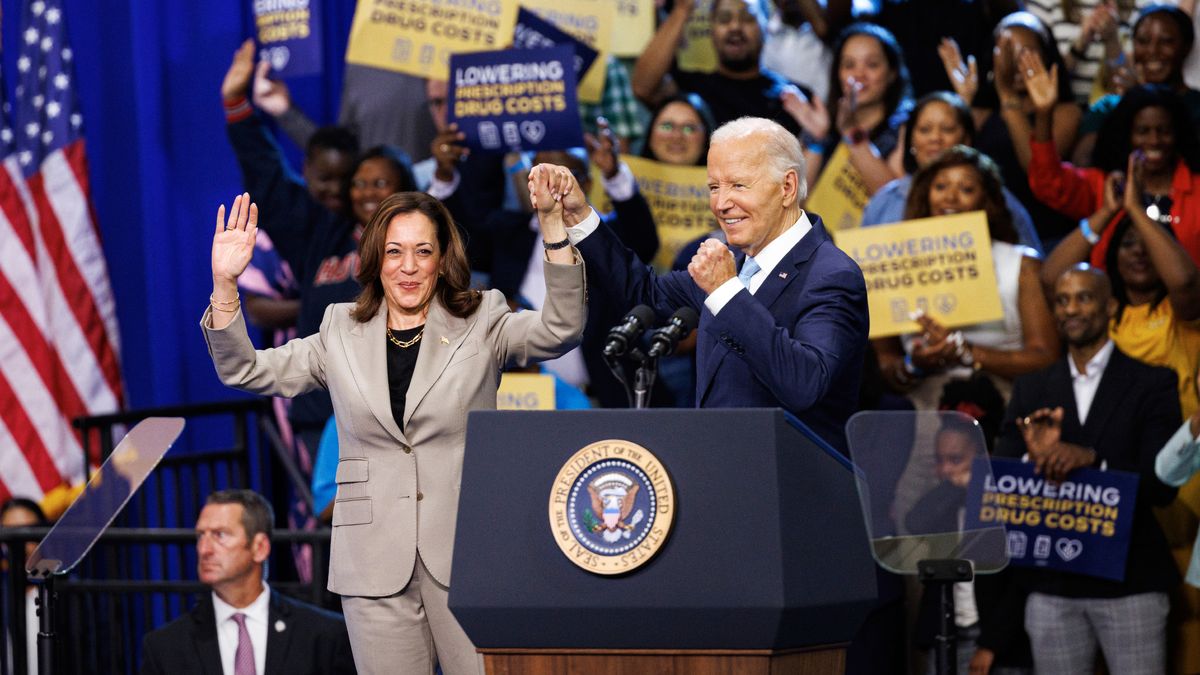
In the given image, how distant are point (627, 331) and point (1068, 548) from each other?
8.16 feet

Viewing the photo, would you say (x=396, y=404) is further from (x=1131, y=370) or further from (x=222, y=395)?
(x=222, y=395)

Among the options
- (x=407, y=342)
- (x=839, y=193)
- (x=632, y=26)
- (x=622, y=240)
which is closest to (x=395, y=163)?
(x=622, y=240)

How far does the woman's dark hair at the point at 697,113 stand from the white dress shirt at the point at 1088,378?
174 centimetres

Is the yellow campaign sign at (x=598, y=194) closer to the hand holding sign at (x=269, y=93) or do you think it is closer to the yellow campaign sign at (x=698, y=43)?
the yellow campaign sign at (x=698, y=43)

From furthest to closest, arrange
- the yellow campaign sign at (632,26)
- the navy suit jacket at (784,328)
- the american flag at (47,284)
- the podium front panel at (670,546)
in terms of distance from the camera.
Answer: the american flag at (47,284), the yellow campaign sign at (632,26), the navy suit jacket at (784,328), the podium front panel at (670,546)

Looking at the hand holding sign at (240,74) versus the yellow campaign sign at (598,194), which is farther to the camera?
the hand holding sign at (240,74)

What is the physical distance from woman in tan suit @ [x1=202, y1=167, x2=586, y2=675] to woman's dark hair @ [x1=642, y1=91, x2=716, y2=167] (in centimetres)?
304

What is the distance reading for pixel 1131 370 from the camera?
473 centimetres

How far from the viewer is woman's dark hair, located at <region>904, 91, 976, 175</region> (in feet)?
17.8

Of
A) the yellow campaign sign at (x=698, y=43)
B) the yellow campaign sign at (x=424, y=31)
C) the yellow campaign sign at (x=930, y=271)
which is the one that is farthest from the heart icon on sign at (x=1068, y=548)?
the yellow campaign sign at (x=424, y=31)

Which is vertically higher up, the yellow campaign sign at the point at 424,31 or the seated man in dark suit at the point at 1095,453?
the yellow campaign sign at the point at 424,31

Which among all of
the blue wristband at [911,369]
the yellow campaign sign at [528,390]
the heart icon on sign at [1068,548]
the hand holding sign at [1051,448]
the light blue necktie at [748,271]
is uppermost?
the light blue necktie at [748,271]

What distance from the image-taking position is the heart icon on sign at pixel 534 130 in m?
5.73

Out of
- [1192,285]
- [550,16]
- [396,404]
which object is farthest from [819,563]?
[550,16]
